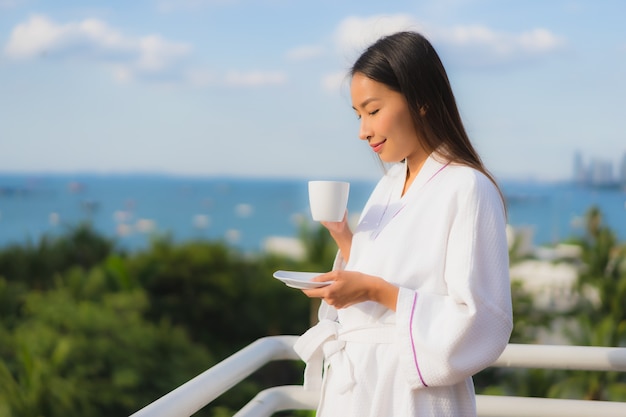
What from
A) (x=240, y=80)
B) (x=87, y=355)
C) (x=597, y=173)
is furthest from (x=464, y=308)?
(x=240, y=80)

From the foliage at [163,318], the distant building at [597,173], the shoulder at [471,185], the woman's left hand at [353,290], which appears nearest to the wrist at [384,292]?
the woman's left hand at [353,290]

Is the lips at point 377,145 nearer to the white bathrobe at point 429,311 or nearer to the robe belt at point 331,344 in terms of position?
the white bathrobe at point 429,311

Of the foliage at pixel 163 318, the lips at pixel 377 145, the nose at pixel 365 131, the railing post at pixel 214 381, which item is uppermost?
the nose at pixel 365 131

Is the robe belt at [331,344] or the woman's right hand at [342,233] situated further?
the woman's right hand at [342,233]

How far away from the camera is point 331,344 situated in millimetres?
1312

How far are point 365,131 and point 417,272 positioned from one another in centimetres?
25

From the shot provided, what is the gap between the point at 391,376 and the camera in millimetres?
1222

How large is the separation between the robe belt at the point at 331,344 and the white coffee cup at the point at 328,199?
0.19 m

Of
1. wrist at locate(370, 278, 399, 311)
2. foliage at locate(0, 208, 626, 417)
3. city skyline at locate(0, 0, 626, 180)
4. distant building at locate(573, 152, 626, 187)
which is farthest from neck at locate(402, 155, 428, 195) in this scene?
city skyline at locate(0, 0, 626, 180)

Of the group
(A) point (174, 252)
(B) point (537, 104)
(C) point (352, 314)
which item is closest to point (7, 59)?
(B) point (537, 104)

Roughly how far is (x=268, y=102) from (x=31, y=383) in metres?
52.0

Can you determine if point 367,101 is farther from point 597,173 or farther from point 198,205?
point 198,205

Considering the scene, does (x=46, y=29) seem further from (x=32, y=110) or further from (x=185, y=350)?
(x=185, y=350)

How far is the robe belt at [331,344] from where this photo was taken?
1250 mm
